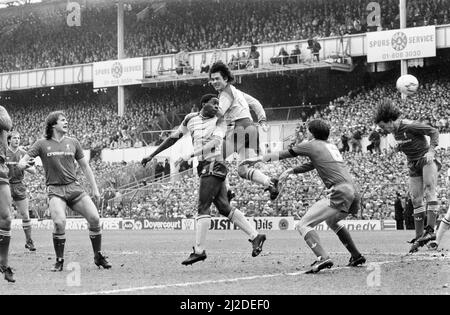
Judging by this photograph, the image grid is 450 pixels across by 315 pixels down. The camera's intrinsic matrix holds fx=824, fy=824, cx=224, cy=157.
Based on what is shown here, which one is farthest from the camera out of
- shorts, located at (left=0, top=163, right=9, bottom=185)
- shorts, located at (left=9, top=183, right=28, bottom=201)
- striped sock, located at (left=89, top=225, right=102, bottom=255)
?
shorts, located at (left=9, top=183, right=28, bottom=201)

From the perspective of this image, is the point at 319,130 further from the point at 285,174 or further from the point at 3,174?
the point at 3,174

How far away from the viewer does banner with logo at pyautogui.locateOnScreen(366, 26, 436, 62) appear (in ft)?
139

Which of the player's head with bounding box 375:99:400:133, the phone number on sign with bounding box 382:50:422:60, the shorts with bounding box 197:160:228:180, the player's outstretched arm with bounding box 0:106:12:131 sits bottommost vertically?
the shorts with bounding box 197:160:228:180

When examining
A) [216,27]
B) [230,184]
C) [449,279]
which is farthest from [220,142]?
[216,27]

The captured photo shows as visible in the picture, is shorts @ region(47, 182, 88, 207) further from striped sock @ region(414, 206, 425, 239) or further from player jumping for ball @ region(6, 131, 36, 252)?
striped sock @ region(414, 206, 425, 239)

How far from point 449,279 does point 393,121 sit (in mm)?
3873

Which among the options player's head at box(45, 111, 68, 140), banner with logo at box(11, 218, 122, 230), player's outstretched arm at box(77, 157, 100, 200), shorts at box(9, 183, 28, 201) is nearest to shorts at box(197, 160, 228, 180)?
player's outstretched arm at box(77, 157, 100, 200)

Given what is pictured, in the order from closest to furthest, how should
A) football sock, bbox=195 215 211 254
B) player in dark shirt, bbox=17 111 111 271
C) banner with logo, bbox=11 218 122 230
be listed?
football sock, bbox=195 215 211 254
player in dark shirt, bbox=17 111 111 271
banner with logo, bbox=11 218 122 230

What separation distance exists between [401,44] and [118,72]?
63.6ft

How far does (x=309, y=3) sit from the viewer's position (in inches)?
1943

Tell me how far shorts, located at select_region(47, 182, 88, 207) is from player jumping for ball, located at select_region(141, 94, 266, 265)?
127 centimetres

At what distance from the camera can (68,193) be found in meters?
12.2

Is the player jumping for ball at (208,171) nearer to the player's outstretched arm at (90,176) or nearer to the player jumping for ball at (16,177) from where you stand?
the player's outstretched arm at (90,176)

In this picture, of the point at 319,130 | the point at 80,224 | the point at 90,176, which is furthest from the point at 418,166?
the point at 80,224
